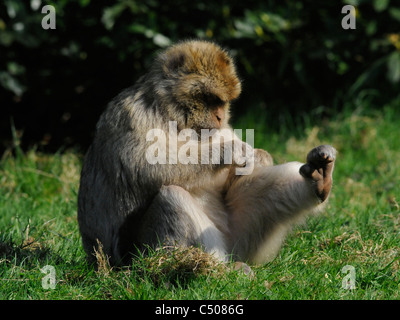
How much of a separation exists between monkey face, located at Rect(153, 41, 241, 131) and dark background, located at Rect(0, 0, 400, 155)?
273 cm

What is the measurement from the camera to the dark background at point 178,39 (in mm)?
7602

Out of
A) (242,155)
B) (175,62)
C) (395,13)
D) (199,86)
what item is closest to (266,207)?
(242,155)

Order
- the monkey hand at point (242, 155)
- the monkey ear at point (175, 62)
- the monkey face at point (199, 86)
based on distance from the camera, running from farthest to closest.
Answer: the monkey ear at point (175, 62)
the monkey face at point (199, 86)
the monkey hand at point (242, 155)

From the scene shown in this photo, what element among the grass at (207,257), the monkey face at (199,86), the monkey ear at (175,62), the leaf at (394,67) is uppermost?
the leaf at (394,67)

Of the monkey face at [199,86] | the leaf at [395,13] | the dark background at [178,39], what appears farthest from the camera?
the leaf at [395,13]

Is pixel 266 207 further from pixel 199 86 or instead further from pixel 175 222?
pixel 199 86

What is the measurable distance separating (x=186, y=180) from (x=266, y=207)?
680mm

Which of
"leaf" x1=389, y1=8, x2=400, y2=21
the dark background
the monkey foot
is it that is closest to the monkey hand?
the monkey foot

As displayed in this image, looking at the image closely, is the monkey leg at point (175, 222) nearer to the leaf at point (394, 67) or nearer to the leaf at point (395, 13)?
the leaf at point (394, 67)

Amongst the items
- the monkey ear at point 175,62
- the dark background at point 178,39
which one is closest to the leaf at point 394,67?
the dark background at point 178,39

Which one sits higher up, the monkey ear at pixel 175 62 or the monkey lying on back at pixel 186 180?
the monkey ear at pixel 175 62

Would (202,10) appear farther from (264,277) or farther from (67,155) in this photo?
(264,277)

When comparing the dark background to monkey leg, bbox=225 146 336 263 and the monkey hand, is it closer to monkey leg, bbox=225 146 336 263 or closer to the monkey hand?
monkey leg, bbox=225 146 336 263

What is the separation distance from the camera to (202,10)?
25.7ft
